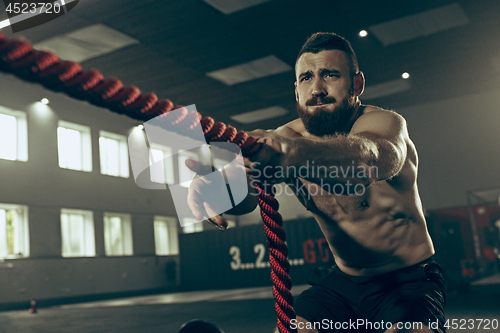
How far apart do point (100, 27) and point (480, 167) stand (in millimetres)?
10705

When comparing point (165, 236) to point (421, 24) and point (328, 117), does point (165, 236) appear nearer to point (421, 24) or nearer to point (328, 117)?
point (421, 24)

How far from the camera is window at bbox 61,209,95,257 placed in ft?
37.6

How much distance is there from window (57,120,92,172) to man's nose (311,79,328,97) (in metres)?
11.3

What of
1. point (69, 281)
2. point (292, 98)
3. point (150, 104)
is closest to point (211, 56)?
point (292, 98)

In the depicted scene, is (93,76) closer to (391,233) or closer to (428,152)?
(391,233)

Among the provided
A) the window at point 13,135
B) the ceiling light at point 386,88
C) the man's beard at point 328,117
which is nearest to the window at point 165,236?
the window at point 13,135

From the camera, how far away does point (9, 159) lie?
33.3 ft

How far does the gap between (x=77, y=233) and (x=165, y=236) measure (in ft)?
11.5

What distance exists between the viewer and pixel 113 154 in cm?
1312

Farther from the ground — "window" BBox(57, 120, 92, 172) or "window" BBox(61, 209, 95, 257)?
"window" BBox(57, 120, 92, 172)

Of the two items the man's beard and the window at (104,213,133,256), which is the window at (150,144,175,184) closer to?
the window at (104,213,133,256)

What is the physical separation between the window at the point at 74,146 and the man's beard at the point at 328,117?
442 inches

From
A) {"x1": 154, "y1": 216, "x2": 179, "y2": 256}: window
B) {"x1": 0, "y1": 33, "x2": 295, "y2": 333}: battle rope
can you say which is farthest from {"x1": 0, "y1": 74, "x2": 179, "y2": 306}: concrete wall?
{"x1": 0, "y1": 33, "x2": 295, "y2": 333}: battle rope

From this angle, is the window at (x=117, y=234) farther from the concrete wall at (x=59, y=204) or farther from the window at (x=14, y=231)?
the window at (x=14, y=231)
